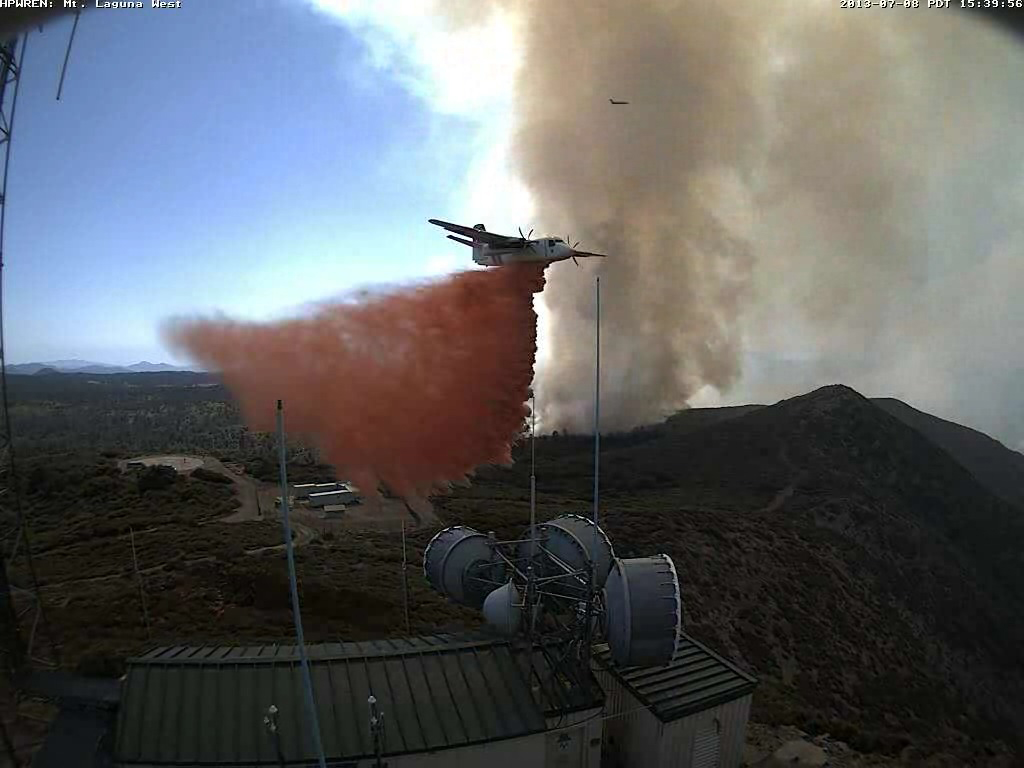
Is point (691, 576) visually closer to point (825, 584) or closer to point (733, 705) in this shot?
point (825, 584)

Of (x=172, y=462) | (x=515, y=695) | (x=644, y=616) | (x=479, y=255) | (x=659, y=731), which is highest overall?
(x=479, y=255)

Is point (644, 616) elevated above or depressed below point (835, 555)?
above

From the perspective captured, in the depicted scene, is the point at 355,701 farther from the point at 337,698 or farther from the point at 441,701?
the point at 441,701

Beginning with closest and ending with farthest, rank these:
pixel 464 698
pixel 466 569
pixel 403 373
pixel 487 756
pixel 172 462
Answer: pixel 487 756
pixel 464 698
pixel 466 569
pixel 403 373
pixel 172 462

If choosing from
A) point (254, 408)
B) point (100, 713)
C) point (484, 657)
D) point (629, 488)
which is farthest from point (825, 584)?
point (100, 713)

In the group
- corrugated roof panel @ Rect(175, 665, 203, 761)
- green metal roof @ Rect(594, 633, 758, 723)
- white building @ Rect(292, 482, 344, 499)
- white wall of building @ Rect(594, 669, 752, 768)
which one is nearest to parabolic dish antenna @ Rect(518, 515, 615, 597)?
green metal roof @ Rect(594, 633, 758, 723)

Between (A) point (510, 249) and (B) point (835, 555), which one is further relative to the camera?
(B) point (835, 555)

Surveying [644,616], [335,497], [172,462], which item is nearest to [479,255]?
[644,616]
